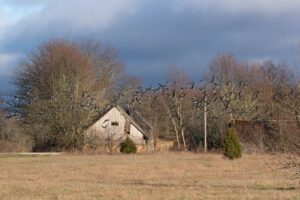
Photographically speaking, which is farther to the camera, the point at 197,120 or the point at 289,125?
the point at 197,120

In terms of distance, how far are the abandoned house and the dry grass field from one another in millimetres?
17573

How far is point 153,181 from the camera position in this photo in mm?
19797

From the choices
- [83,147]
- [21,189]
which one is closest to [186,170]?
[21,189]

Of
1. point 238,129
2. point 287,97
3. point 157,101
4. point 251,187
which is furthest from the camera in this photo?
point 157,101

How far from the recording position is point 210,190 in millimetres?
14750

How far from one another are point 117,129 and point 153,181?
94.6 feet

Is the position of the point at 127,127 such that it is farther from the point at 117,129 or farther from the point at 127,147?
the point at 127,147

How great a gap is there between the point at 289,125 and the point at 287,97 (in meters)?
1.02

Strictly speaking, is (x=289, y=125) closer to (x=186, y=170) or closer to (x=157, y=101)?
(x=186, y=170)

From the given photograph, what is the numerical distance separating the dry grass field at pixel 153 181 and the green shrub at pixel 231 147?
4.85 ft

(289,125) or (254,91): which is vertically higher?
(254,91)

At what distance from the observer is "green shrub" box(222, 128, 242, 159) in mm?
30672

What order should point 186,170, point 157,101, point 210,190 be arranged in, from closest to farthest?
point 210,190, point 186,170, point 157,101

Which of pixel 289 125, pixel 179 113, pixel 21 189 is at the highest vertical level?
pixel 179 113
